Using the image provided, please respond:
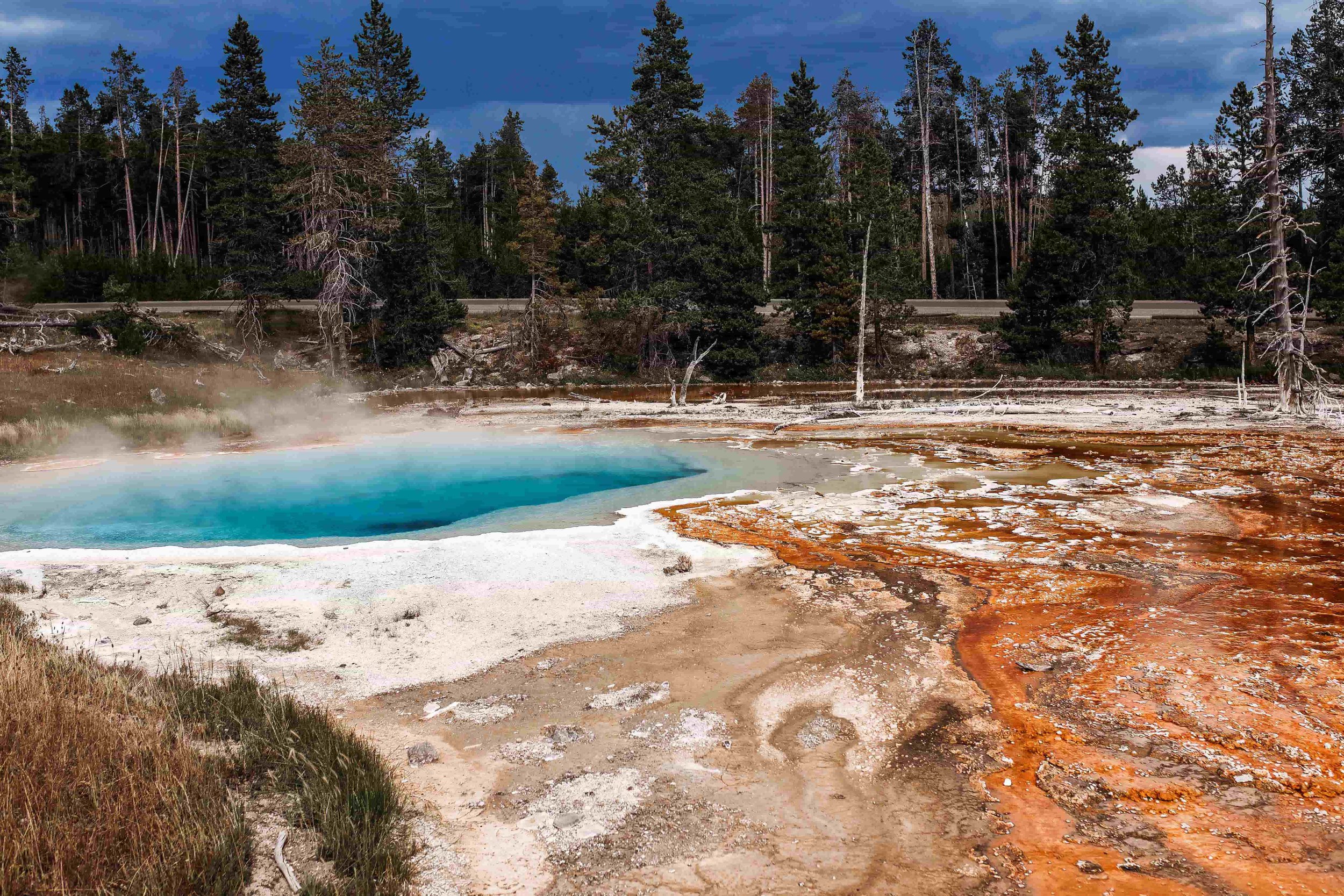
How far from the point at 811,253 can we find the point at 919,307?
291 inches

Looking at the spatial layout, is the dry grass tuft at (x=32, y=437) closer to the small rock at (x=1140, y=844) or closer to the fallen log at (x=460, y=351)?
the fallen log at (x=460, y=351)

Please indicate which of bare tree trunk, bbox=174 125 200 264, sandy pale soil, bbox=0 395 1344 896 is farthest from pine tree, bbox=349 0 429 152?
sandy pale soil, bbox=0 395 1344 896

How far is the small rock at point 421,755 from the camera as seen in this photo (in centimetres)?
492

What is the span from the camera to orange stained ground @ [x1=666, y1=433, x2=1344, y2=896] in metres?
4.06

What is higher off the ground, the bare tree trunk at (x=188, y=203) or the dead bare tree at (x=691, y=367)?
the bare tree trunk at (x=188, y=203)

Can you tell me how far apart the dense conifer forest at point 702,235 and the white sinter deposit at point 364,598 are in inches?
741

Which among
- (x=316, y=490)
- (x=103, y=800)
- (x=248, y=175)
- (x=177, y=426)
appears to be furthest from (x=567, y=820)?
(x=248, y=175)

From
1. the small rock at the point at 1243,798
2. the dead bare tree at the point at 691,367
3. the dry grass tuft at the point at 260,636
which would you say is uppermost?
the dead bare tree at the point at 691,367

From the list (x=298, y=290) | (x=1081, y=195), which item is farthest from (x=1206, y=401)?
(x=298, y=290)

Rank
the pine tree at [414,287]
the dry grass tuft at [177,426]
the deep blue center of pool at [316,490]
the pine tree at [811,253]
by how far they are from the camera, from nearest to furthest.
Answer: the deep blue center of pool at [316,490] < the dry grass tuft at [177,426] < the pine tree at [811,253] < the pine tree at [414,287]

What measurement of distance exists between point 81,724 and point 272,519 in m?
9.35

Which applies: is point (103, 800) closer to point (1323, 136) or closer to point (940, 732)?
point (940, 732)

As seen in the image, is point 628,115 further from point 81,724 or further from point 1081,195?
point 81,724

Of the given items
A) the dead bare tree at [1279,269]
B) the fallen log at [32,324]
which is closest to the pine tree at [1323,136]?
the dead bare tree at [1279,269]
